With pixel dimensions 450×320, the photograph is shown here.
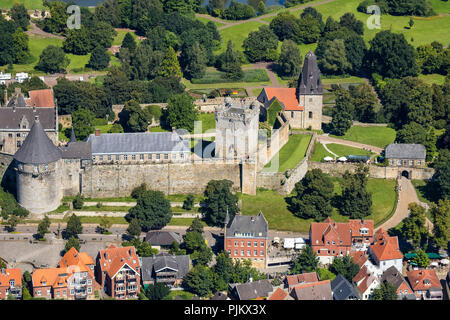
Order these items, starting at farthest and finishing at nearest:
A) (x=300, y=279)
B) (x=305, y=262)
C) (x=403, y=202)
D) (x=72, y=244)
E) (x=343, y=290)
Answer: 1. (x=403, y=202)
2. (x=72, y=244)
3. (x=305, y=262)
4. (x=300, y=279)
5. (x=343, y=290)

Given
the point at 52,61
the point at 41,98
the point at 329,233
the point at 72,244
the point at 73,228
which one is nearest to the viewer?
the point at 72,244

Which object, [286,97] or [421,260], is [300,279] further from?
[286,97]

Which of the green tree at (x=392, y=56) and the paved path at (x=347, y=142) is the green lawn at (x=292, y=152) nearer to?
the paved path at (x=347, y=142)

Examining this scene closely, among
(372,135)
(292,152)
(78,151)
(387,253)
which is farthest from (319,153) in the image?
(78,151)

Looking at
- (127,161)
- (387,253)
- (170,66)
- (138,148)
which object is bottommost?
(387,253)

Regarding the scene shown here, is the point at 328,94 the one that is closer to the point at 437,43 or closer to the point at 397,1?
the point at 437,43

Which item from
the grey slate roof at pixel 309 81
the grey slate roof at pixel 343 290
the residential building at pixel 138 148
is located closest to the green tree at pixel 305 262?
the grey slate roof at pixel 343 290

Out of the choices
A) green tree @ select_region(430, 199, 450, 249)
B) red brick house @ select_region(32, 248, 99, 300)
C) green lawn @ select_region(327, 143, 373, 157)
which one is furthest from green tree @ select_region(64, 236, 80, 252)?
green tree @ select_region(430, 199, 450, 249)

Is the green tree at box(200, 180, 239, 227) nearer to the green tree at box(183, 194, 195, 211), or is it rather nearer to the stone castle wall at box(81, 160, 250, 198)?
the green tree at box(183, 194, 195, 211)
